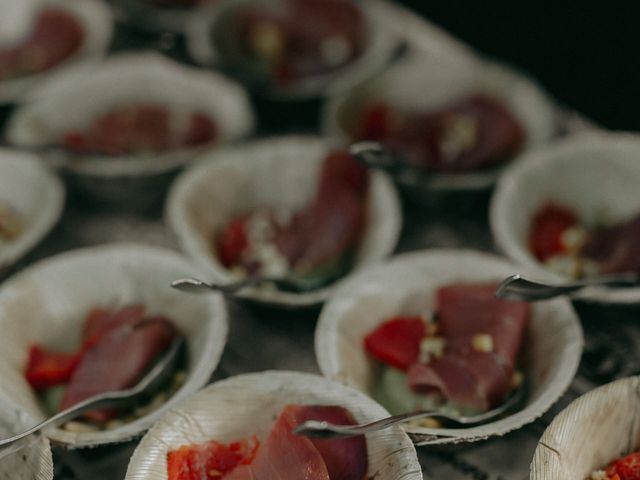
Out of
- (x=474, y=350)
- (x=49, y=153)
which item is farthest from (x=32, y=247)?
(x=474, y=350)

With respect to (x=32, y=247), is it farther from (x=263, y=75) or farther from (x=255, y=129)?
(x=263, y=75)

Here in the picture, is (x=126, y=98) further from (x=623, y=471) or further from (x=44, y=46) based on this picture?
(x=623, y=471)

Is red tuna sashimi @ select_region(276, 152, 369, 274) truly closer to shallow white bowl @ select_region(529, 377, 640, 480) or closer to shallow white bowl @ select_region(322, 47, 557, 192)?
shallow white bowl @ select_region(322, 47, 557, 192)

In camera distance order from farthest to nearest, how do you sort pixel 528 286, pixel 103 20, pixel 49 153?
pixel 103 20
pixel 49 153
pixel 528 286

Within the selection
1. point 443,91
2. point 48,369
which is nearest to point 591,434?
point 48,369

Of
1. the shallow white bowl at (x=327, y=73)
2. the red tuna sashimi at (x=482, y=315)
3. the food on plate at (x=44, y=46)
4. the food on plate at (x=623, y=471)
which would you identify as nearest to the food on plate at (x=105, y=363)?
the red tuna sashimi at (x=482, y=315)
